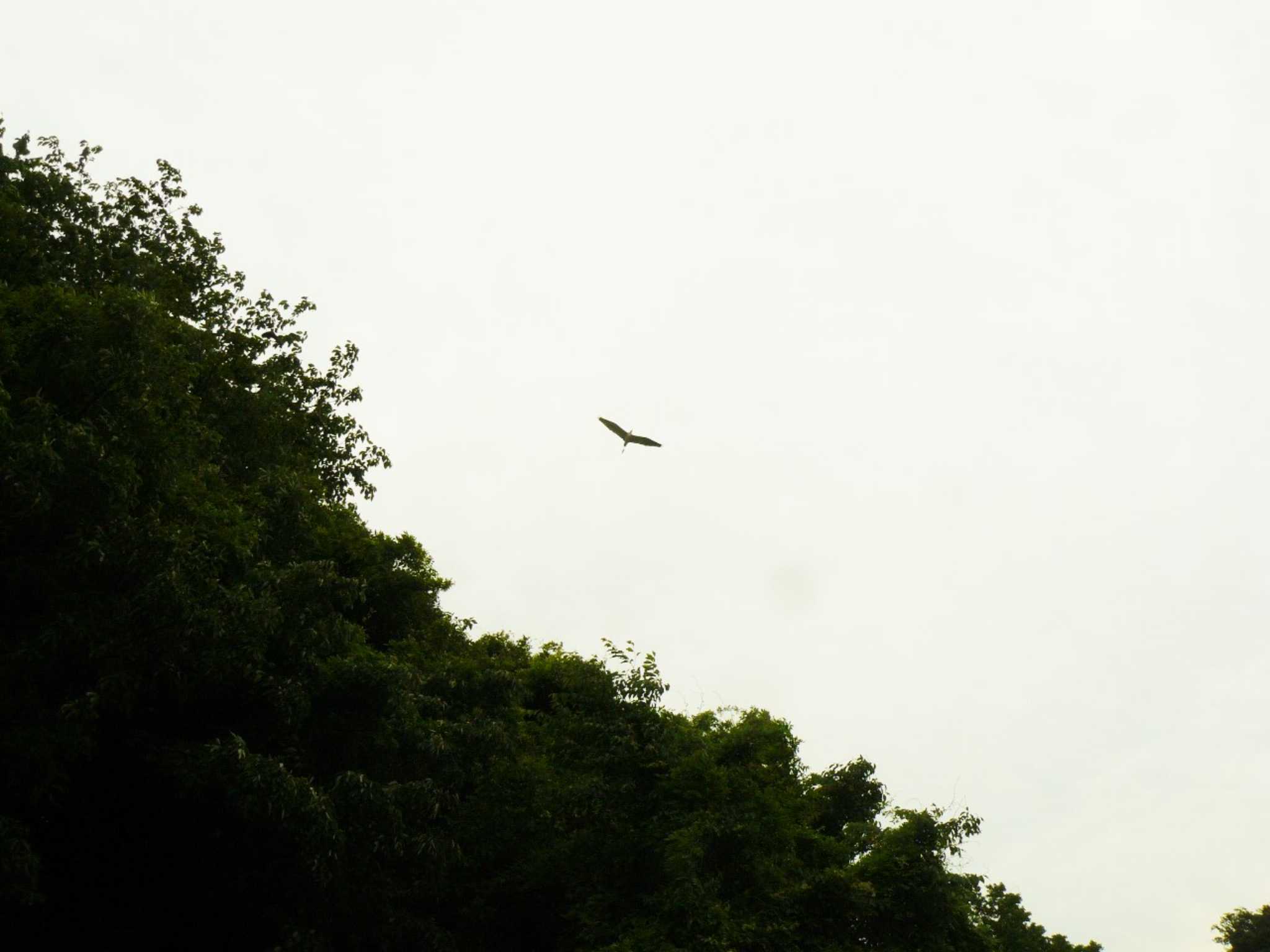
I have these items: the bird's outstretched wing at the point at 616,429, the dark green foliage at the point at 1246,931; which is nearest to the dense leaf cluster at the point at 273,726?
the bird's outstretched wing at the point at 616,429

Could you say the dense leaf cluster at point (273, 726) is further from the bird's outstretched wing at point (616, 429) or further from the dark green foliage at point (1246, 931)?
the dark green foliage at point (1246, 931)

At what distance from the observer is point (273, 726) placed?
493 inches

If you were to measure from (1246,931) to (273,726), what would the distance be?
199ft

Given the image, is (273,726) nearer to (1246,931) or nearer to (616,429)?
(616,429)

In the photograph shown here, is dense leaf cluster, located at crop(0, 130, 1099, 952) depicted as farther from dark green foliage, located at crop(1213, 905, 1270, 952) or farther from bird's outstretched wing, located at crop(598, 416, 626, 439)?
dark green foliage, located at crop(1213, 905, 1270, 952)

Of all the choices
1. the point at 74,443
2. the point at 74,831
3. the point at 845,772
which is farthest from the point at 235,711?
the point at 845,772

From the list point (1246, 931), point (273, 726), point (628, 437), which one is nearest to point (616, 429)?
point (628, 437)

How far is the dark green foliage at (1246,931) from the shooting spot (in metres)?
53.6

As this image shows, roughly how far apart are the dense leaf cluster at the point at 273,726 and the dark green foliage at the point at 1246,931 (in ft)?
156

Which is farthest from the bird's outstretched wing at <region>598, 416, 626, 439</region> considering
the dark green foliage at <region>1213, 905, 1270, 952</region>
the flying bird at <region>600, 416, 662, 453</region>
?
the dark green foliage at <region>1213, 905, 1270, 952</region>

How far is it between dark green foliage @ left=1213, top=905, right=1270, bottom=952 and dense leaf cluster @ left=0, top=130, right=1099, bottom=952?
47.7 meters

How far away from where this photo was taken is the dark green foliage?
53.6 m

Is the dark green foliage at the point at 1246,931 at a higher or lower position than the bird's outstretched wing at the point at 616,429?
higher

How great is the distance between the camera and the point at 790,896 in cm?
1516
